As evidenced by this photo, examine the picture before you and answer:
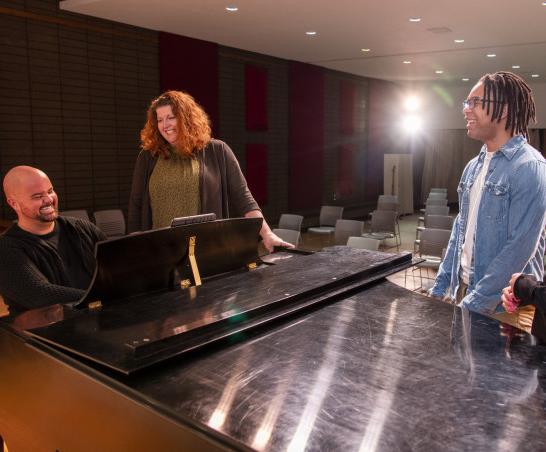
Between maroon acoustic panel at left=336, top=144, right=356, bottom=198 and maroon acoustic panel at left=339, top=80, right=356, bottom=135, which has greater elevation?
maroon acoustic panel at left=339, top=80, right=356, bottom=135

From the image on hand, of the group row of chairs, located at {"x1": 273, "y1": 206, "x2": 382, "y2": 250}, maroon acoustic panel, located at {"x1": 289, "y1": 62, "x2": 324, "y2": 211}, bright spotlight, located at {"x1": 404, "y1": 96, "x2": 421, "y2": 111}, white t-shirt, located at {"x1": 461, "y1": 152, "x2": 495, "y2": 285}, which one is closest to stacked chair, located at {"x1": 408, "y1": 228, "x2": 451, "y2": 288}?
row of chairs, located at {"x1": 273, "y1": 206, "x2": 382, "y2": 250}

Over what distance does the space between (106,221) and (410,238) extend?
5312 mm

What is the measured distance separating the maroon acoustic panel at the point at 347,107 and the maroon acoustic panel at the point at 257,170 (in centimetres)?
261

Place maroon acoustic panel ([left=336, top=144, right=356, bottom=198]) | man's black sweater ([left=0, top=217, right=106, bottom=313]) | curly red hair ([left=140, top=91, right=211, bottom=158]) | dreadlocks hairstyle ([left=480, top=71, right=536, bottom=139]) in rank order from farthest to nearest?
maroon acoustic panel ([left=336, top=144, right=356, bottom=198]) → curly red hair ([left=140, top=91, right=211, bottom=158]) → dreadlocks hairstyle ([left=480, top=71, right=536, bottom=139]) → man's black sweater ([left=0, top=217, right=106, bottom=313])

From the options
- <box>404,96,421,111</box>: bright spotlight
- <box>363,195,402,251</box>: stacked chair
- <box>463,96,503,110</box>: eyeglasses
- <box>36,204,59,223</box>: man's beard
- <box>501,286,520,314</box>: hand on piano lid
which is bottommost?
<box>363,195,402,251</box>: stacked chair

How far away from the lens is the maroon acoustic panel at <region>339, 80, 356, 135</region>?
11000mm

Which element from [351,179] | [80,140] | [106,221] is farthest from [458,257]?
[351,179]

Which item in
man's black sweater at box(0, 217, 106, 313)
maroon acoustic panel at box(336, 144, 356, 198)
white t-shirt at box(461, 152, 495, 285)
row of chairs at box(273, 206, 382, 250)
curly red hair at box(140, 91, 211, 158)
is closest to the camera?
man's black sweater at box(0, 217, 106, 313)

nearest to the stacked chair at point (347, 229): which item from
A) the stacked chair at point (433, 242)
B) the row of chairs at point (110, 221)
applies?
the stacked chair at point (433, 242)

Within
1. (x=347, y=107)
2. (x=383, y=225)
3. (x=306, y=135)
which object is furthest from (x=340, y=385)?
(x=347, y=107)

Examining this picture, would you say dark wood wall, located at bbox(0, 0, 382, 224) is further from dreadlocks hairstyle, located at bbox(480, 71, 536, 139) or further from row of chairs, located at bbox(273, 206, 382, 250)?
dreadlocks hairstyle, located at bbox(480, 71, 536, 139)

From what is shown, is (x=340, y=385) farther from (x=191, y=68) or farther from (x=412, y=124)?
(x=412, y=124)

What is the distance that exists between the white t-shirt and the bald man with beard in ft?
5.11

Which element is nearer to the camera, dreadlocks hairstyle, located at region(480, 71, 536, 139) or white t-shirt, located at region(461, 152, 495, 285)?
dreadlocks hairstyle, located at region(480, 71, 536, 139)
